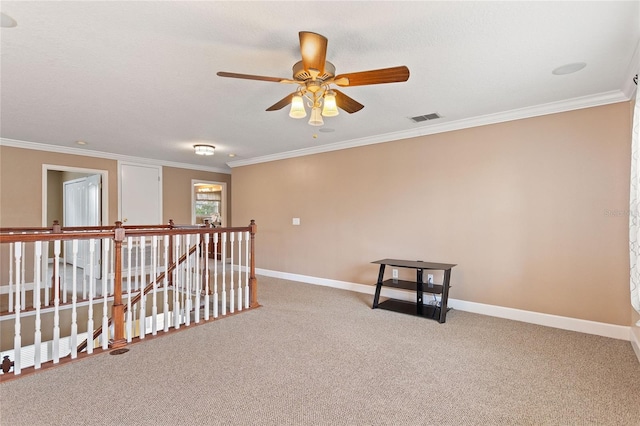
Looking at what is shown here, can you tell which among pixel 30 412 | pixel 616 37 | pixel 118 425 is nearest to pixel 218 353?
pixel 118 425

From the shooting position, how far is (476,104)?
3488 mm

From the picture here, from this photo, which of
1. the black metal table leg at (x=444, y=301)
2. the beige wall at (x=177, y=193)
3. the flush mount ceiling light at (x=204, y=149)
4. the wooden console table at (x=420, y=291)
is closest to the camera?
the black metal table leg at (x=444, y=301)

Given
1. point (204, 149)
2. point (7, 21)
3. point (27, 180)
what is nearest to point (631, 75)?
point (7, 21)

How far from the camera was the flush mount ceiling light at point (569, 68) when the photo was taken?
2.58m

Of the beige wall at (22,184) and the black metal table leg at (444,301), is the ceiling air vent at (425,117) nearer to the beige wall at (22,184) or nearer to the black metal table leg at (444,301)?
the black metal table leg at (444,301)

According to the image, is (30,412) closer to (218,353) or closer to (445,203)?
(218,353)

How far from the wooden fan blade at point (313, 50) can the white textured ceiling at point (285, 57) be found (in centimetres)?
Result: 13

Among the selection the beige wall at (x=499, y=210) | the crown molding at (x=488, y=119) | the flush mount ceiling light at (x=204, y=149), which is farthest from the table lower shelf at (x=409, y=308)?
the flush mount ceiling light at (x=204, y=149)

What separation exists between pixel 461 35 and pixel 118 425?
316cm

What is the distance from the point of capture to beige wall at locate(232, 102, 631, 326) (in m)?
3.26

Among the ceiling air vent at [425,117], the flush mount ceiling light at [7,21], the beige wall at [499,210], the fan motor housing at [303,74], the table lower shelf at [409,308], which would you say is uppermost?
the ceiling air vent at [425,117]

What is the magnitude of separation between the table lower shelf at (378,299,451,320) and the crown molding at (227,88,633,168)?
89.8 inches

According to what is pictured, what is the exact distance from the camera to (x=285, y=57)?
8.02 feet

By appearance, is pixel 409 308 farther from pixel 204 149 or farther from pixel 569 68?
pixel 204 149
